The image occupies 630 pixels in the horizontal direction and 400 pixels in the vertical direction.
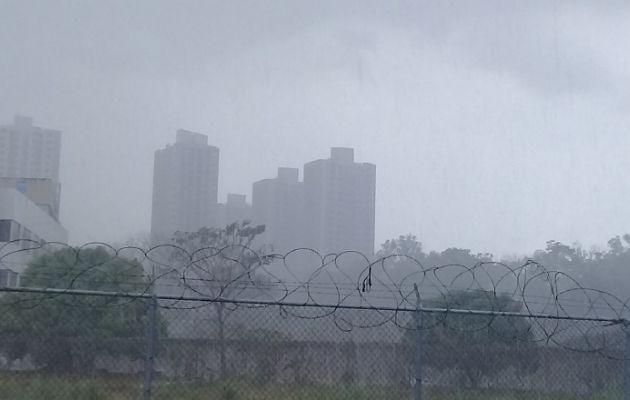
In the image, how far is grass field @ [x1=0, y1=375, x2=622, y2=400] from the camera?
8.78 meters

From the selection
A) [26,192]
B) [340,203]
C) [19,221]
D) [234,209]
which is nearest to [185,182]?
[234,209]

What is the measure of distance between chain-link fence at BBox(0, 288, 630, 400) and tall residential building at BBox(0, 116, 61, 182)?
57.3m

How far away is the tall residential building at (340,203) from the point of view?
54.4m

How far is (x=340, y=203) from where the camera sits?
5503 cm

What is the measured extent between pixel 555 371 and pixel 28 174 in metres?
60.7

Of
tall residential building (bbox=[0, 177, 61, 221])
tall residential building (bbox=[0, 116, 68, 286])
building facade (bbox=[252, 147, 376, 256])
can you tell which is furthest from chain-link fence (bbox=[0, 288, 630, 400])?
building facade (bbox=[252, 147, 376, 256])

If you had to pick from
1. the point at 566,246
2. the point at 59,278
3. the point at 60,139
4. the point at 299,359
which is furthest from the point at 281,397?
the point at 60,139

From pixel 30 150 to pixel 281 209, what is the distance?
24.3m

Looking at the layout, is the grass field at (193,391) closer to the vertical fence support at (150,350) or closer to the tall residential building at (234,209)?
the vertical fence support at (150,350)

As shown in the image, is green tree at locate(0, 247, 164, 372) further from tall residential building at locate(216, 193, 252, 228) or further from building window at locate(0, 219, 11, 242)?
tall residential building at locate(216, 193, 252, 228)

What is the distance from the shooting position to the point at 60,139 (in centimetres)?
6606

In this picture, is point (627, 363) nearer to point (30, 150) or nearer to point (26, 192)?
point (26, 192)

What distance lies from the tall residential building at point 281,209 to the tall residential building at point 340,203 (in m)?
0.64

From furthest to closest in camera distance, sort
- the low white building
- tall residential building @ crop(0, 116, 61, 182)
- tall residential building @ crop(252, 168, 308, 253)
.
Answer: tall residential building @ crop(0, 116, 61, 182) → tall residential building @ crop(252, 168, 308, 253) → the low white building
